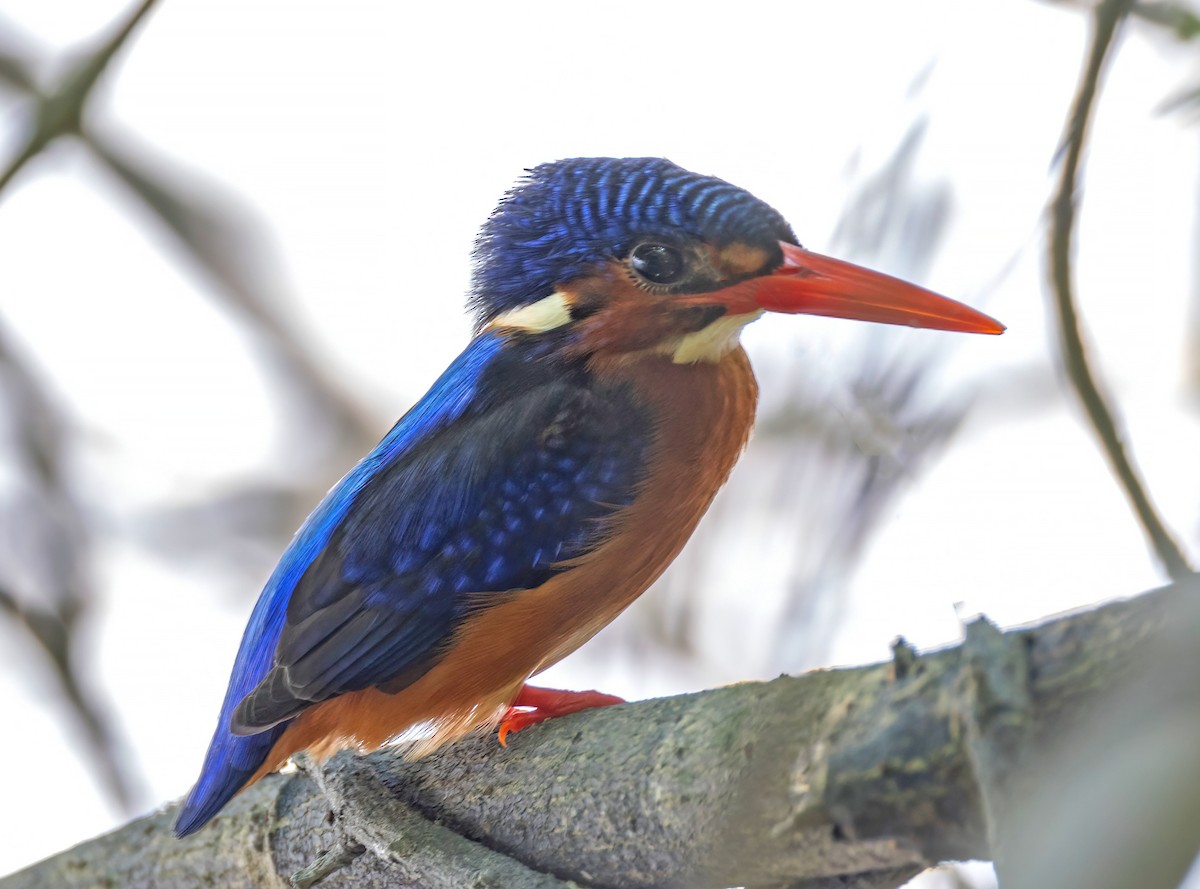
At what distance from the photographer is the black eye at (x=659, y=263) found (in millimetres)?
2740

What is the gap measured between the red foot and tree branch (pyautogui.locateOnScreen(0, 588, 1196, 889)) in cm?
11

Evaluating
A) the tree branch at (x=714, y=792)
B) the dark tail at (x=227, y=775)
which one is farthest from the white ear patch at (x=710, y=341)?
the dark tail at (x=227, y=775)

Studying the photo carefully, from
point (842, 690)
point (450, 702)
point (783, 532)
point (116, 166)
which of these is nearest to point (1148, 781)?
point (842, 690)

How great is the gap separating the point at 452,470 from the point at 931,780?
55.4 inches

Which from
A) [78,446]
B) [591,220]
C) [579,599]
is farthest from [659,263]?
[78,446]

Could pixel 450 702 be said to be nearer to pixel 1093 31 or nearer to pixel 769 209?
pixel 769 209

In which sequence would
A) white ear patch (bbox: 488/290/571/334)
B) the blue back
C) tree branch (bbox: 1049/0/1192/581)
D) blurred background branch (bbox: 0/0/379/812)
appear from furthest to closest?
blurred background branch (bbox: 0/0/379/812) < white ear patch (bbox: 488/290/571/334) < the blue back < tree branch (bbox: 1049/0/1192/581)

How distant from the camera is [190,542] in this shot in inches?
236

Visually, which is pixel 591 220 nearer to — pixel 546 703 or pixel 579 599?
pixel 579 599

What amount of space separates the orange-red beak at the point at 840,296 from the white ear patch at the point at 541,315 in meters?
0.35

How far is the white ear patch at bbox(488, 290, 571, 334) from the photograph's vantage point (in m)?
2.84

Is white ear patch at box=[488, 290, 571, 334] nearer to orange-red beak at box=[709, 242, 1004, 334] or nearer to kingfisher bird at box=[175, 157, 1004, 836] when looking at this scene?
kingfisher bird at box=[175, 157, 1004, 836]

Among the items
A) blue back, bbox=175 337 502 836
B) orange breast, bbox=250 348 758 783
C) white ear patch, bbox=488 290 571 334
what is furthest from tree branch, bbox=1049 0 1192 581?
blue back, bbox=175 337 502 836

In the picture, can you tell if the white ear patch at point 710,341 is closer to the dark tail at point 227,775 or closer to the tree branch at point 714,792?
the tree branch at point 714,792
